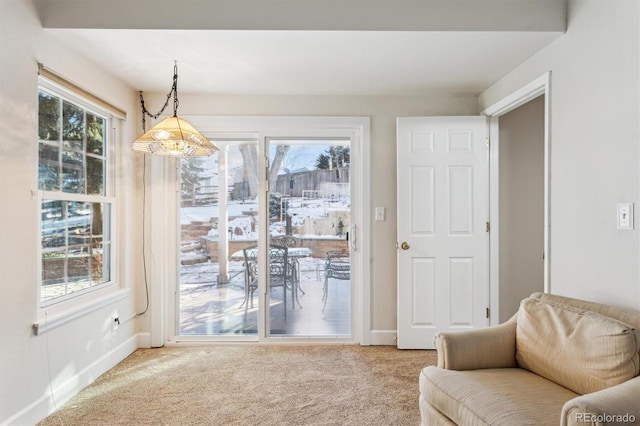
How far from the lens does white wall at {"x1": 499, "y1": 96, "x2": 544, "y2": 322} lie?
3363mm

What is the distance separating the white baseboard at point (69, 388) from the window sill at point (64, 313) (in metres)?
0.39

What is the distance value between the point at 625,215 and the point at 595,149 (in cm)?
40

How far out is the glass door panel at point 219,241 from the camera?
3.44m

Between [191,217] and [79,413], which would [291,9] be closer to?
[191,217]

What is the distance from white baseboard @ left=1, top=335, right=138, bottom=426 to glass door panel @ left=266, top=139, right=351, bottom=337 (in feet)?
4.06

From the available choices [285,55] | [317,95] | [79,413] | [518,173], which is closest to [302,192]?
[317,95]

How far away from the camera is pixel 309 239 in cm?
346

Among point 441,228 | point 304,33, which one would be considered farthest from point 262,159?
point 441,228

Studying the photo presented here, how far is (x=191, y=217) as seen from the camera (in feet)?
11.3

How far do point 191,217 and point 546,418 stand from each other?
9.82 feet

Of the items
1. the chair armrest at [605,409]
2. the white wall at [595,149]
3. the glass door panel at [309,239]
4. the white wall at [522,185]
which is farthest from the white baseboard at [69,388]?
the white wall at [522,185]

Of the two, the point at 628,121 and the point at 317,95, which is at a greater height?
the point at 317,95

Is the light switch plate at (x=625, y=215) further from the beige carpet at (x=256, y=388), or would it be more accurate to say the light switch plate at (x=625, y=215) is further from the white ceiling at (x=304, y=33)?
the beige carpet at (x=256, y=388)

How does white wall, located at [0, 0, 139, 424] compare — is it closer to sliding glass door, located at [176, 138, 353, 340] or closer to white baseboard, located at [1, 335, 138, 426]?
white baseboard, located at [1, 335, 138, 426]
